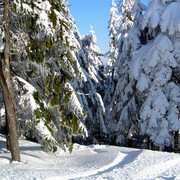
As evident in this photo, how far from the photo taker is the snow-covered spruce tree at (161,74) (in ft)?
38.0

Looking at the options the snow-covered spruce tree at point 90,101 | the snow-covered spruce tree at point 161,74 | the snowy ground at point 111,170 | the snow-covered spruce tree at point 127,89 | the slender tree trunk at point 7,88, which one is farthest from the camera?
the snow-covered spruce tree at point 90,101

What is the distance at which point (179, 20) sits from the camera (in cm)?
1110

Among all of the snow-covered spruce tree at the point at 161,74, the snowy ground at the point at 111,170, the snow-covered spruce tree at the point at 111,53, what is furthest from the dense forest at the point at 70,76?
the snow-covered spruce tree at the point at 111,53

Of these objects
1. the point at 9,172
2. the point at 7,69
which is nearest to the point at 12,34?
the point at 7,69

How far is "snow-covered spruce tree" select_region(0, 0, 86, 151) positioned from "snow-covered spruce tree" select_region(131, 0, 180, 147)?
4.46 metres

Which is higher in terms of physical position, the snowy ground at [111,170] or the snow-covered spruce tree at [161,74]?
the snow-covered spruce tree at [161,74]

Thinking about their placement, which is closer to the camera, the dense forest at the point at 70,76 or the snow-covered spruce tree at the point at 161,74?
the dense forest at the point at 70,76

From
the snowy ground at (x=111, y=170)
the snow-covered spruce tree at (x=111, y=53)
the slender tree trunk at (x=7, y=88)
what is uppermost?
the snow-covered spruce tree at (x=111, y=53)

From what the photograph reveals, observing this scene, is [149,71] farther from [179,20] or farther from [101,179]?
[101,179]

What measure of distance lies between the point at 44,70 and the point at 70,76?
60.6 inches

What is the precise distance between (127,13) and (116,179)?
16.7 meters

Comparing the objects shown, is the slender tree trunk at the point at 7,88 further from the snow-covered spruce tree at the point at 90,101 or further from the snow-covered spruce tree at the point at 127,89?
the snow-covered spruce tree at the point at 90,101

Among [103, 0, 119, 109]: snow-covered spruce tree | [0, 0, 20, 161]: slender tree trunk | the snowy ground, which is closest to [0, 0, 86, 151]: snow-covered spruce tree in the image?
[0, 0, 20, 161]: slender tree trunk

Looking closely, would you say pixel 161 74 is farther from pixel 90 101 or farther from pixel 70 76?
pixel 90 101
